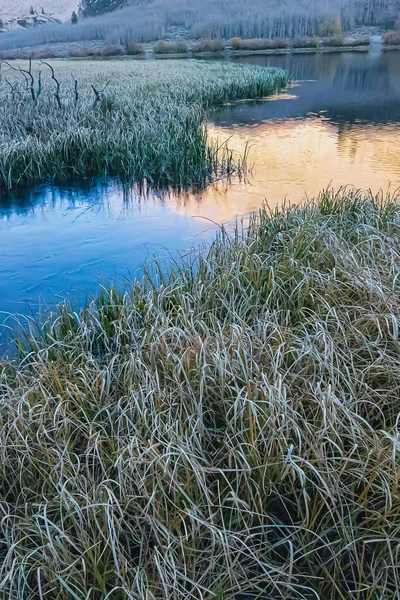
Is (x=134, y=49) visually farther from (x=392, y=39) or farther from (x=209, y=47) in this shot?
(x=392, y=39)

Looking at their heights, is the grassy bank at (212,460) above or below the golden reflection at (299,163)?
above

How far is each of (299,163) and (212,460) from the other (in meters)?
6.67

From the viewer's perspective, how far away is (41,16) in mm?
103562

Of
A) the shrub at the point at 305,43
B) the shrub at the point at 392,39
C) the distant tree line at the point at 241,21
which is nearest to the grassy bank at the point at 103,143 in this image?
the shrub at the point at 305,43

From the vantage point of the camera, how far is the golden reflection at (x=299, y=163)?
6312 millimetres

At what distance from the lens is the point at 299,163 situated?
25.7 ft

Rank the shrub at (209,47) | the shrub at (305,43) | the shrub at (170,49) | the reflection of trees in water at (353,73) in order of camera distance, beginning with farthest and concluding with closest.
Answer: the shrub at (305,43), the shrub at (170,49), the shrub at (209,47), the reflection of trees in water at (353,73)

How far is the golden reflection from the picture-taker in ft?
20.7

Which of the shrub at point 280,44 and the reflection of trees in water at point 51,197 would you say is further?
the shrub at point 280,44

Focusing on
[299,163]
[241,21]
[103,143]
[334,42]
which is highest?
[241,21]

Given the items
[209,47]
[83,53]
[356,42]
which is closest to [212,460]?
[209,47]

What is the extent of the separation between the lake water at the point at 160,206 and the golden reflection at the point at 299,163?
0.01 meters

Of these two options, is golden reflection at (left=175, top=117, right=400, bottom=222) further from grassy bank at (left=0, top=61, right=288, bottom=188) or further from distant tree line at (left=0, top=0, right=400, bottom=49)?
distant tree line at (left=0, top=0, right=400, bottom=49)

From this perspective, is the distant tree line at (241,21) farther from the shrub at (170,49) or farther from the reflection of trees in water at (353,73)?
the reflection of trees in water at (353,73)
